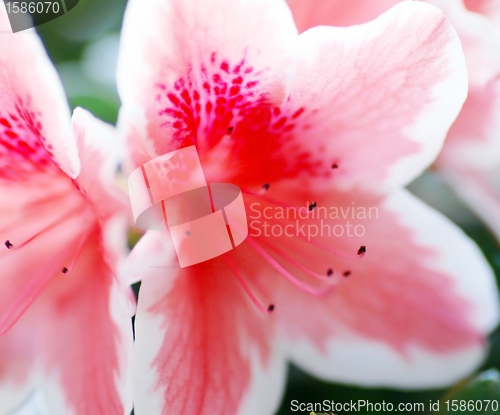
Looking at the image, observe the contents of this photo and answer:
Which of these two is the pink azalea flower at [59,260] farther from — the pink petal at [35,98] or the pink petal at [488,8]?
the pink petal at [488,8]

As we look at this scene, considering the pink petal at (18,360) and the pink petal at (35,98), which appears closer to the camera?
the pink petal at (35,98)

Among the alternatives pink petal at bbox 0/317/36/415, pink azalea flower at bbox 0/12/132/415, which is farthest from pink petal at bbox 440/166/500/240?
pink petal at bbox 0/317/36/415

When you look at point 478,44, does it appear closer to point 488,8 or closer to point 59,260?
point 488,8

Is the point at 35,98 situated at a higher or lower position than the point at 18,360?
higher

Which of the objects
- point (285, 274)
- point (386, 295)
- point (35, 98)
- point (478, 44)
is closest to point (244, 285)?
point (285, 274)

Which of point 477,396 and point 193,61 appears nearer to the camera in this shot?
point 193,61

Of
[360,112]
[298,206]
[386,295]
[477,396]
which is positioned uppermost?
[360,112]

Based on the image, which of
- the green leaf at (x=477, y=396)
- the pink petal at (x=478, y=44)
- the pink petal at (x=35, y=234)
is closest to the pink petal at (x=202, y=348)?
the pink petal at (x=35, y=234)
